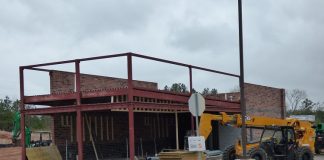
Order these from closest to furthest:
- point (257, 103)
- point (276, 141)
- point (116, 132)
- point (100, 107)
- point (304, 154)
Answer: point (100, 107)
point (276, 141)
point (304, 154)
point (116, 132)
point (257, 103)

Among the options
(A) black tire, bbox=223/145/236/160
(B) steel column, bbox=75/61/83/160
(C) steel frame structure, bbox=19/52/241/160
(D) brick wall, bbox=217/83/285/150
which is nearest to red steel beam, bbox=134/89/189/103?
(C) steel frame structure, bbox=19/52/241/160

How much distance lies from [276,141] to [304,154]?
143cm

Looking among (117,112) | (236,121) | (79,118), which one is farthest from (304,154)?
(79,118)

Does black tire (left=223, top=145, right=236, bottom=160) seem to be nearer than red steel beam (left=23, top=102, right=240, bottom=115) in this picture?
No

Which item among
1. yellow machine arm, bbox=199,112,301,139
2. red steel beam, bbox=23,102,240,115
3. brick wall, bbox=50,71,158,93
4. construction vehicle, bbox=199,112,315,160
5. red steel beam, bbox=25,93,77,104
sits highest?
brick wall, bbox=50,71,158,93

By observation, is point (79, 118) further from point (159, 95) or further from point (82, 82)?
point (82, 82)

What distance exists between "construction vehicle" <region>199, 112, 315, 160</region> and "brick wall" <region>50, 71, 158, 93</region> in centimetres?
675

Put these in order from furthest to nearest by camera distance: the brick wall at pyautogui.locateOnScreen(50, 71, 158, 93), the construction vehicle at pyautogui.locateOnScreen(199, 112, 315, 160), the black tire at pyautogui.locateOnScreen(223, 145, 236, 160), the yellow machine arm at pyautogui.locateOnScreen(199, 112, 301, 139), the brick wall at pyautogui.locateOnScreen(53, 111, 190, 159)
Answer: the brick wall at pyautogui.locateOnScreen(53, 111, 190, 159) < the brick wall at pyautogui.locateOnScreen(50, 71, 158, 93) < the black tire at pyautogui.locateOnScreen(223, 145, 236, 160) < the construction vehicle at pyautogui.locateOnScreen(199, 112, 315, 160) < the yellow machine arm at pyautogui.locateOnScreen(199, 112, 301, 139)

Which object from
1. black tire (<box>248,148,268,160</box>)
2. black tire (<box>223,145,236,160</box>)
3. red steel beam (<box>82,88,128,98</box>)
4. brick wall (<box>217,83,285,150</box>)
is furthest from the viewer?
brick wall (<box>217,83,285,150</box>)

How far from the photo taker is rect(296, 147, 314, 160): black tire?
19891 mm

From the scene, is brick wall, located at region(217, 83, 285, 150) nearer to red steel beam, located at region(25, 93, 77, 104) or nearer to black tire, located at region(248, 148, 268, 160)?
black tire, located at region(248, 148, 268, 160)

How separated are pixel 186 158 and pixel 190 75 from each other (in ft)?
11.9

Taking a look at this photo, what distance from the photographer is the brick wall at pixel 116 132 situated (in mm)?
21500

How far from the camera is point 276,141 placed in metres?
19.8
